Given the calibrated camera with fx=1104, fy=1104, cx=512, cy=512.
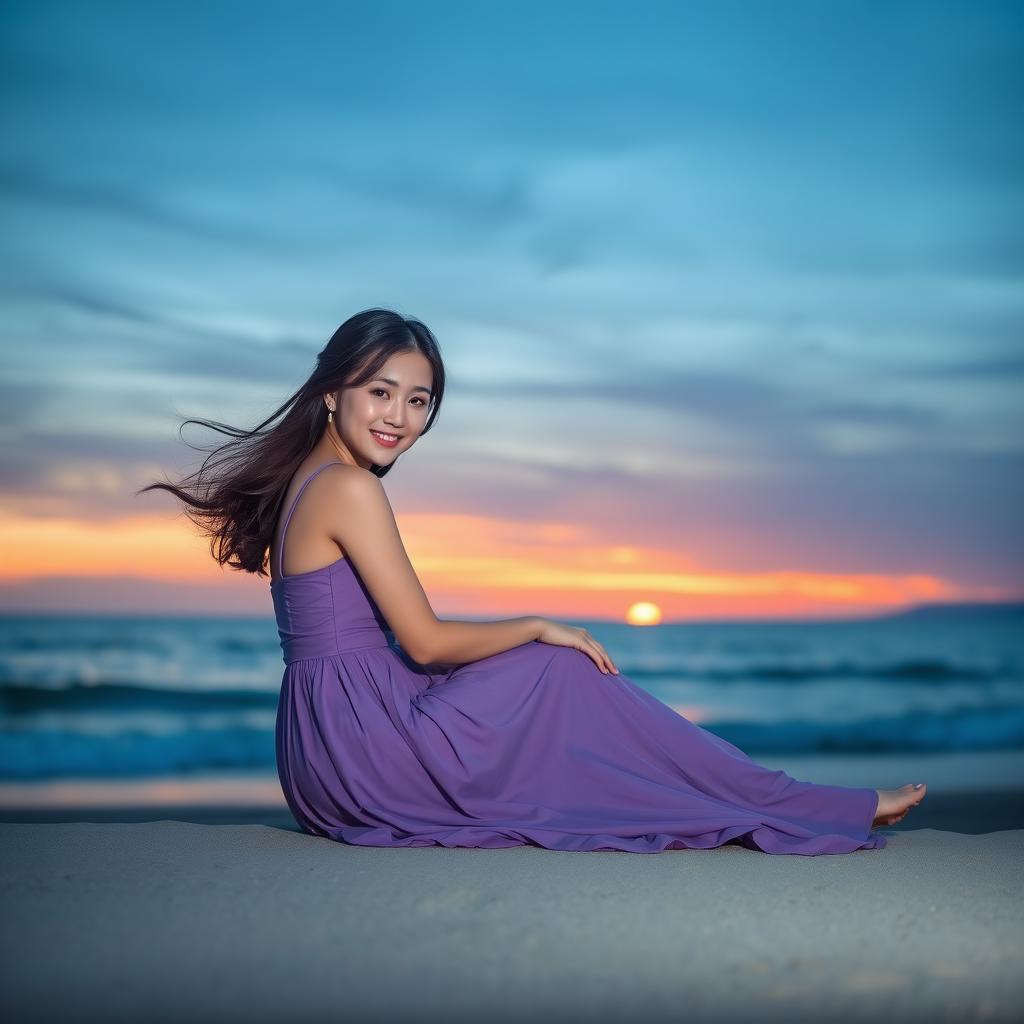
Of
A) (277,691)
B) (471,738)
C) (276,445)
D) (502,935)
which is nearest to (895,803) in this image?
(471,738)

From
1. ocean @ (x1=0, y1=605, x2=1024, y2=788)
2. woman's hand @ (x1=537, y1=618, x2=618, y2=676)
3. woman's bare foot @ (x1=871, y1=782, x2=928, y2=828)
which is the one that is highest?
woman's hand @ (x1=537, y1=618, x2=618, y2=676)

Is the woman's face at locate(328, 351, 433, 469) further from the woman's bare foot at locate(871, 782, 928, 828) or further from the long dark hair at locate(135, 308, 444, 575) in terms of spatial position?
the woman's bare foot at locate(871, 782, 928, 828)

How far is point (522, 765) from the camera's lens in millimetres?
3521

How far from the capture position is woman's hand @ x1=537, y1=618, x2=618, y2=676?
142 inches

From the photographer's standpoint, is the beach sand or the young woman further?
the young woman

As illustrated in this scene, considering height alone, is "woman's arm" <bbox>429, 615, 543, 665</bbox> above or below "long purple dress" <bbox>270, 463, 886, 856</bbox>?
above

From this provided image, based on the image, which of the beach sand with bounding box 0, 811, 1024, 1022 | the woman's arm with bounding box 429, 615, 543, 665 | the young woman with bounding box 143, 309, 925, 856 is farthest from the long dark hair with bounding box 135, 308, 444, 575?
the beach sand with bounding box 0, 811, 1024, 1022

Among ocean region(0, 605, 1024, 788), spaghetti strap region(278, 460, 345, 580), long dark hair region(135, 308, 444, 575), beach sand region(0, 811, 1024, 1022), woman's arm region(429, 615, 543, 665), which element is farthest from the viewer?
ocean region(0, 605, 1024, 788)

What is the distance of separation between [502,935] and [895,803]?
69.7 inches

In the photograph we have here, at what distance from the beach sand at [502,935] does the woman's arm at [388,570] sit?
2.22ft

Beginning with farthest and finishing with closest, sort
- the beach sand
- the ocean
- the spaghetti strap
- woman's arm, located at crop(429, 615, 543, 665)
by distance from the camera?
the ocean
the spaghetti strap
woman's arm, located at crop(429, 615, 543, 665)
the beach sand

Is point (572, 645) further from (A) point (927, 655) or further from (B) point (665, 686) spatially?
(A) point (927, 655)

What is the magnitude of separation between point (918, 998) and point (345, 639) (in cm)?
213

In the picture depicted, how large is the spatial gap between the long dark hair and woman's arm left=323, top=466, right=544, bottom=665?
0.46 m
